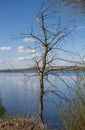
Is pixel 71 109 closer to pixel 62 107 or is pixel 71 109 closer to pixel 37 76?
pixel 62 107

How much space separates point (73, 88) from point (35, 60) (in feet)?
10.5

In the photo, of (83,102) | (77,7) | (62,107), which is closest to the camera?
(83,102)

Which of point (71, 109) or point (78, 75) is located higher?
point (78, 75)

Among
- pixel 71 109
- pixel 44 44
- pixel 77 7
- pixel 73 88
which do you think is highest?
pixel 77 7

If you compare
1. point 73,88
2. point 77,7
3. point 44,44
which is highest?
point 77,7

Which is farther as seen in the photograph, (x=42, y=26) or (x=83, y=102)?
(x=42, y=26)

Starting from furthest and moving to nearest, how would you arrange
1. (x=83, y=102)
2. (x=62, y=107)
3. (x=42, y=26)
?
1. (x=42, y=26)
2. (x=62, y=107)
3. (x=83, y=102)

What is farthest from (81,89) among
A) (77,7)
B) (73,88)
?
(77,7)

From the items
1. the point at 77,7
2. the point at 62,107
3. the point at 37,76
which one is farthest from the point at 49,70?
the point at 62,107

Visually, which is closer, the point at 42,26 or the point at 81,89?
the point at 81,89

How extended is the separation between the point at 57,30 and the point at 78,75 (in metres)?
3.36

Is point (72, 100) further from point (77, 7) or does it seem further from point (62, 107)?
point (77, 7)

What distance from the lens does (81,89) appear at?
472cm

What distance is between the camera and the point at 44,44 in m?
7.90
